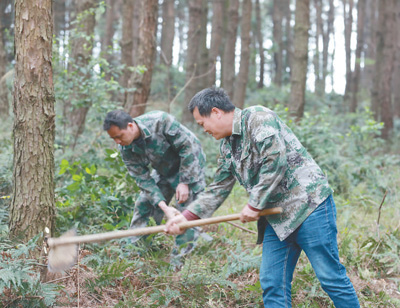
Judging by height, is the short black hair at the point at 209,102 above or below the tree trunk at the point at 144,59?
below

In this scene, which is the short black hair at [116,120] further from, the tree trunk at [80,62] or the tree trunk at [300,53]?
the tree trunk at [300,53]

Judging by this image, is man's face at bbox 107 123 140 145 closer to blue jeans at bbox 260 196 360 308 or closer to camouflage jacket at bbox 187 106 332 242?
camouflage jacket at bbox 187 106 332 242

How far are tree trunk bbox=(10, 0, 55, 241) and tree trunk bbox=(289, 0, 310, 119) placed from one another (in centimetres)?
643

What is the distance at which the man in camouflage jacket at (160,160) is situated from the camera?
4.66 meters

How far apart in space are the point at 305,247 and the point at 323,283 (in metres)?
0.27

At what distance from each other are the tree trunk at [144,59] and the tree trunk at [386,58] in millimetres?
9404

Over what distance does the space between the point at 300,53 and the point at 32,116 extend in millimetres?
7012

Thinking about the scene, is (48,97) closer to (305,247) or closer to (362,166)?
(305,247)

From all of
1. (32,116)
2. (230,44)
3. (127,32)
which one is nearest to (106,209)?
(32,116)

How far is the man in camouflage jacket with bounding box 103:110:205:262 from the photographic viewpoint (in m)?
4.66

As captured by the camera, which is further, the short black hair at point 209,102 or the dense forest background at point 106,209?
the dense forest background at point 106,209

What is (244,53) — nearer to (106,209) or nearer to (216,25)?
(216,25)

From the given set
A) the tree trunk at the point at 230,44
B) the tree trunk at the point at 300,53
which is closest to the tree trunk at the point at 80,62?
the tree trunk at the point at 300,53

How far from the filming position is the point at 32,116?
3613mm
